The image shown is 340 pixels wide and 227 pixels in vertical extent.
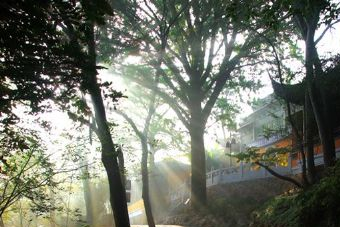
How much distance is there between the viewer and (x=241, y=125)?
47656 mm

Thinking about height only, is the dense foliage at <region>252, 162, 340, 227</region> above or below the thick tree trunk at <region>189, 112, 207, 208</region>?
below

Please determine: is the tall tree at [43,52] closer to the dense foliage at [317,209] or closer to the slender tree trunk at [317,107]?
the dense foliage at [317,209]

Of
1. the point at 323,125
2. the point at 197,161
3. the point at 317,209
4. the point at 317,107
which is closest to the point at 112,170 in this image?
the point at 317,209

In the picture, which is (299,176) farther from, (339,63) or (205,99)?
(205,99)

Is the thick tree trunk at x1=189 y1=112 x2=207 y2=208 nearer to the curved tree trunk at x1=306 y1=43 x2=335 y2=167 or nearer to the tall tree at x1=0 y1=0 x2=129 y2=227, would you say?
the curved tree trunk at x1=306 y1=43 x2=335 y2=167

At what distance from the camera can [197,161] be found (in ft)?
78.3

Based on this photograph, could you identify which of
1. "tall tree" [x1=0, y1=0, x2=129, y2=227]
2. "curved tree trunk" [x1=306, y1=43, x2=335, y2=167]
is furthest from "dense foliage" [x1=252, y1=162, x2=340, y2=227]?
"tall tree" [x1=0, y1=0, x2=129, y2=227]

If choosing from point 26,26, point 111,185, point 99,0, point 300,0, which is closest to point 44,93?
point 26,26

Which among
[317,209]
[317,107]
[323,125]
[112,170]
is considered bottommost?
[317,209]

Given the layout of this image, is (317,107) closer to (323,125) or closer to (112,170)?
(323,125)

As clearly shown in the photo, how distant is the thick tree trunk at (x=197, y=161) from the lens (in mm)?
23391

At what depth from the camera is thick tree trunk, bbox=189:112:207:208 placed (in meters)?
23.4

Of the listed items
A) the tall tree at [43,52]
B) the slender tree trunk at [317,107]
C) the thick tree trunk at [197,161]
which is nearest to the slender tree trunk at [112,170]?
the tall tree at [43,52]

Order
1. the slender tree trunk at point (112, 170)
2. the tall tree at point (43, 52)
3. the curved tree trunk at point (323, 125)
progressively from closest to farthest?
the tall tree at point (43, 52) → the slender tree trunk at point (112, 170) → the curved tree trunk at point (323, 125)
